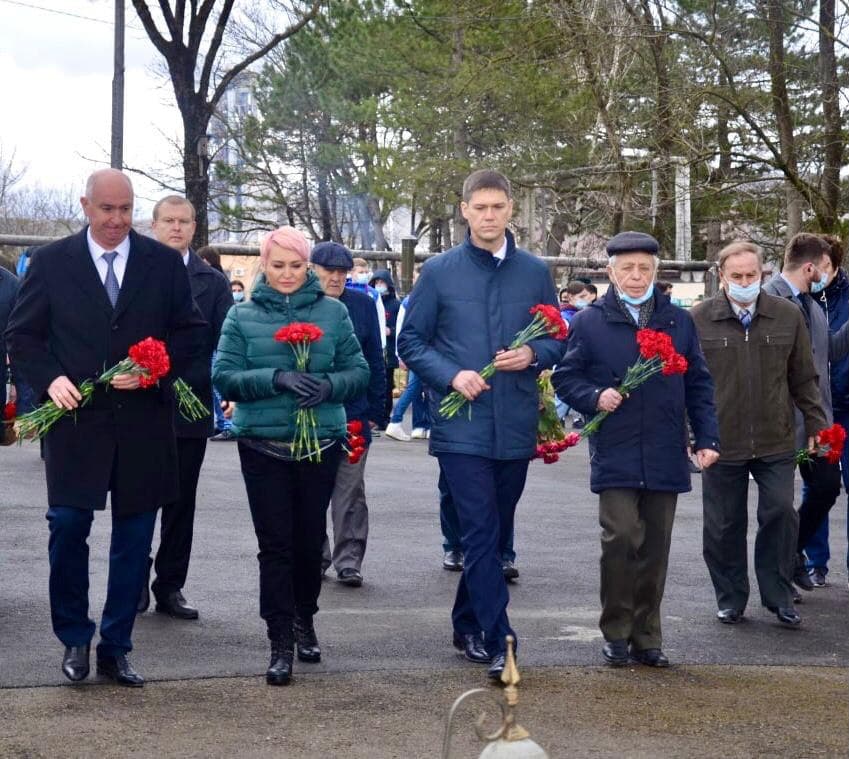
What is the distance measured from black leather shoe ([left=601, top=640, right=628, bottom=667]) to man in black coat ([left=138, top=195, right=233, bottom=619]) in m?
2.10

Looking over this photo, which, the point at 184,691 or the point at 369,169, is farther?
the point at 369,169

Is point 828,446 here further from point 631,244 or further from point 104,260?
point 104,260

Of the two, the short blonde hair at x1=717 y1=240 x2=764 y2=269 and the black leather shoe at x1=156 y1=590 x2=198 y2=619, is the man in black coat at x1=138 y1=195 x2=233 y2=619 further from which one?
the short blonde hair at x1=717 y1=240 x2=764 y2=269

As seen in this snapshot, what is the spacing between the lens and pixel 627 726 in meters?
5.82

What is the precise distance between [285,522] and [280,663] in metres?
0.59

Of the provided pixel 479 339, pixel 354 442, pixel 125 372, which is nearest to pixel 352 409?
pixel 354 442

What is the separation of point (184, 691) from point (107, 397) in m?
1.22

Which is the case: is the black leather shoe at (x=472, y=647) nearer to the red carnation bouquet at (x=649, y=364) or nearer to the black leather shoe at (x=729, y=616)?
the red carnation bouquet at (x=649, y=364)

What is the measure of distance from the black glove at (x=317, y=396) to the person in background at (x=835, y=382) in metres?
3.76

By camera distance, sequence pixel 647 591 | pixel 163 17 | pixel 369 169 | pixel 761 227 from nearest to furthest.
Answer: pixel 647 591
pixel 163 17
pixel 761 227
pixel 369 169

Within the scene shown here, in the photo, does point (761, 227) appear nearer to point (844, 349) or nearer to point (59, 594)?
point (844, 349)

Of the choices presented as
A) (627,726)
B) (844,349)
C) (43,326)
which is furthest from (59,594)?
(844,349)

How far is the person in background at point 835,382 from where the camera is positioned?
916cm

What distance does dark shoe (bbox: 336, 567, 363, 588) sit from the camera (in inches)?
345
